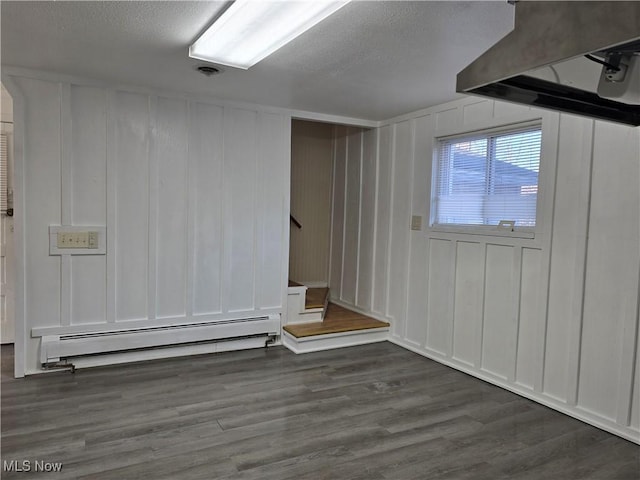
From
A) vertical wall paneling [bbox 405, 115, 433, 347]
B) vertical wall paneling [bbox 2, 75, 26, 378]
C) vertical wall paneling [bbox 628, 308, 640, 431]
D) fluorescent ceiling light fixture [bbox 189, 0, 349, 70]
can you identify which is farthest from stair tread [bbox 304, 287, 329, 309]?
vertical wall paneling [bbox 628, 308, 640, 431]

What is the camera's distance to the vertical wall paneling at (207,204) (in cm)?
385

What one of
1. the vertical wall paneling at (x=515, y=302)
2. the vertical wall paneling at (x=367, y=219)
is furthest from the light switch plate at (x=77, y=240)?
the vertical wall paneling at (x=515, y=302)

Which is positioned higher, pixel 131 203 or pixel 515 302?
pixel 131 203

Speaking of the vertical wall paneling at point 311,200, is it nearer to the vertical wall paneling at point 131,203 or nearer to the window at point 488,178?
the window at point 488,178

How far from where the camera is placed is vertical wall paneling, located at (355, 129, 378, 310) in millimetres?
4824

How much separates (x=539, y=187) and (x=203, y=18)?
2469mm

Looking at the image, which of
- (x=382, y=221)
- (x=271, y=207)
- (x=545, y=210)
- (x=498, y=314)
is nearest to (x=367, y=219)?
(x=382, y=221)

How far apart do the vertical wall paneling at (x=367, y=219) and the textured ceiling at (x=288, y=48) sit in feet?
3.46

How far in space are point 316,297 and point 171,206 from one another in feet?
6.49

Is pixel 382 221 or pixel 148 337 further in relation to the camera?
pixel 382 221

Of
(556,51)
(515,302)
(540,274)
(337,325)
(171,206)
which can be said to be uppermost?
(556,51)

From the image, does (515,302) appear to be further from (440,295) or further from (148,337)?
(148,337)

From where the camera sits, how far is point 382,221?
4680 mm

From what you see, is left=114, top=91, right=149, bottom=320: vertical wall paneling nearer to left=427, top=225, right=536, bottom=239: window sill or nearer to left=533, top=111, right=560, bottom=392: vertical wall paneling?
left=427, top=225, right=536, bottom=239: window sill
